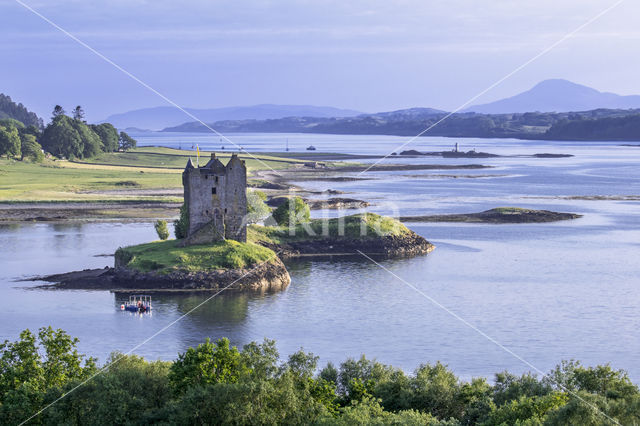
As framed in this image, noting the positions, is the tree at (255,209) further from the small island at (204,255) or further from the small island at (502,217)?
the small island at (502,217)

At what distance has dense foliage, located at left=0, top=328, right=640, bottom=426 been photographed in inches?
1158

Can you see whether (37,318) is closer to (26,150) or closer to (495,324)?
(495,324)

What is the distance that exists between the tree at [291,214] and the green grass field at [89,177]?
132 ft

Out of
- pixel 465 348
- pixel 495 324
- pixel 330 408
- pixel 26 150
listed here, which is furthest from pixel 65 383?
pixel 26 150

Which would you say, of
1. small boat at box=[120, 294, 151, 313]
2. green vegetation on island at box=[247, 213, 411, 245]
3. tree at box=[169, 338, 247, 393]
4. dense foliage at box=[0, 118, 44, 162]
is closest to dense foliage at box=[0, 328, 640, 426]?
tree at box=[169, 338, 247, 393]

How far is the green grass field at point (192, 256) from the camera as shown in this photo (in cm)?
6188

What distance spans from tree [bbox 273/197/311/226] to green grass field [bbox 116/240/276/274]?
51.3ft

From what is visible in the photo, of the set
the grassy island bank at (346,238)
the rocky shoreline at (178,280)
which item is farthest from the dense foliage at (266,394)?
the grassy island bank at (346,238)

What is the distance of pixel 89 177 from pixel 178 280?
93239 millimetres

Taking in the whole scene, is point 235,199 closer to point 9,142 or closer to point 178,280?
point 178,280

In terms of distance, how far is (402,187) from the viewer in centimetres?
15450

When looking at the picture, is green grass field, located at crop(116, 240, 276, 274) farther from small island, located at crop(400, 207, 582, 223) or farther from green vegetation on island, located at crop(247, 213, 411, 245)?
small island, located at crop(400, 207, 582, 223)

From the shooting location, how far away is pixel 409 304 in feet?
194

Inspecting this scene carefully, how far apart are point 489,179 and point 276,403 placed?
14890 cm
